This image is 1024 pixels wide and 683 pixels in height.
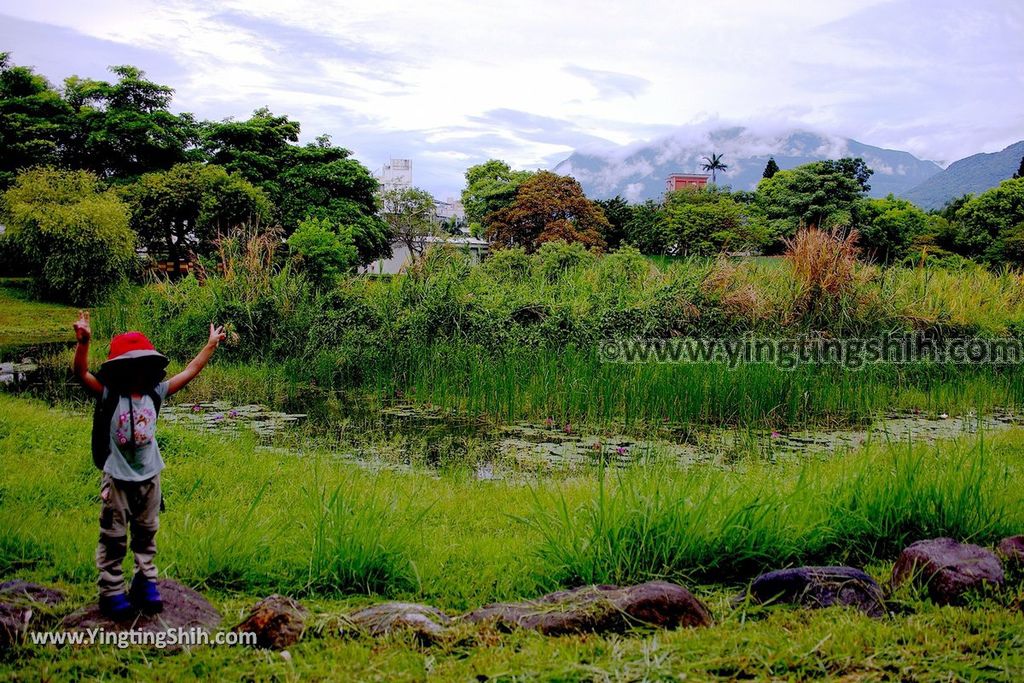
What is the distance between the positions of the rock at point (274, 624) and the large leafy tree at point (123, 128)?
17.5 meters

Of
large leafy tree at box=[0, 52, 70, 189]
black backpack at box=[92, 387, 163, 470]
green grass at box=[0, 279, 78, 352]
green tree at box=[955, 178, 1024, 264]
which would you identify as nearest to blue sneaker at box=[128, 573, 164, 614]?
black backpack at box=[92, 387, 163, 470]

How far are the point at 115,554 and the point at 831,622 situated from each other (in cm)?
231

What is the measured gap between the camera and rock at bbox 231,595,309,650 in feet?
8.03

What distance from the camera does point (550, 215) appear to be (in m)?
19.7

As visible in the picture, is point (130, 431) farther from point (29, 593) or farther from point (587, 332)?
point (587, 332)

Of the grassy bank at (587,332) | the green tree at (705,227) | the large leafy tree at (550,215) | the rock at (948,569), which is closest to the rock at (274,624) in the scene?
the rock at (948,569)

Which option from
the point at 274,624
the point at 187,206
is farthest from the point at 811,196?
the point at 274,624

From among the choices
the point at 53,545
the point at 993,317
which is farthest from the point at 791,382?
the point at 53,545

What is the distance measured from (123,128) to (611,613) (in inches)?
729

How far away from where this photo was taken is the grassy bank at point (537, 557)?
2.34 m

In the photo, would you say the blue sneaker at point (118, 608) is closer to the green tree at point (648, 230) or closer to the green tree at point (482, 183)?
the green tree at point (648, 230)

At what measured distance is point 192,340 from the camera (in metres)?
10.7

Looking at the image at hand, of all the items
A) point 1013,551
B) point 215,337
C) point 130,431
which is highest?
point 215,337

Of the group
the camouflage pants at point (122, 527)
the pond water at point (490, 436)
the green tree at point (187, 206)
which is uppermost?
the green tree at point (187, 206)
